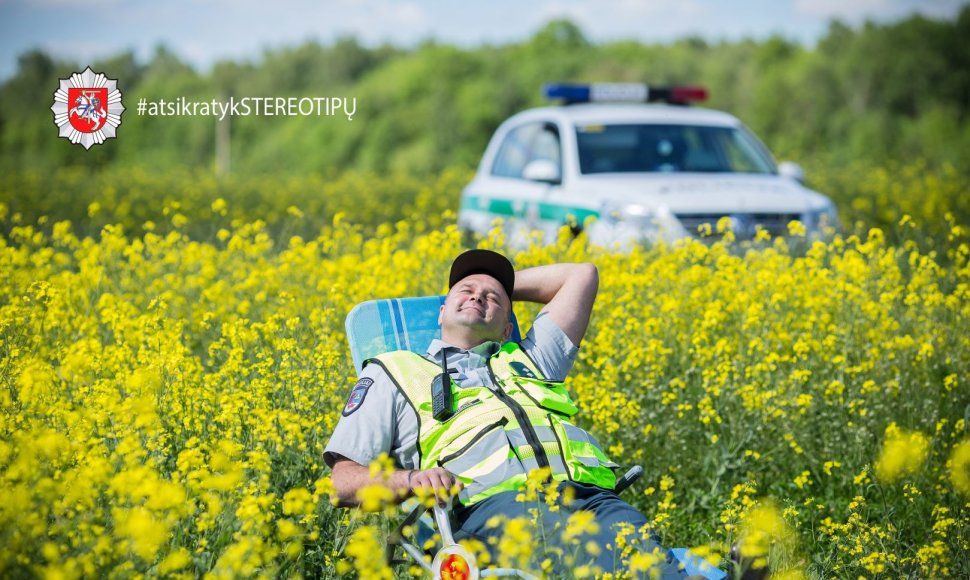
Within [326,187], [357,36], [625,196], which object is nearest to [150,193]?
[326,187]

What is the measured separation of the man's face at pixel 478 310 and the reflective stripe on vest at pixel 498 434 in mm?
200

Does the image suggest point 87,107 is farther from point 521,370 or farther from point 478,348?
point 521,370

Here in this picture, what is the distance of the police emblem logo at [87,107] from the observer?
7727mm

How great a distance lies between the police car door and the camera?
799 cm

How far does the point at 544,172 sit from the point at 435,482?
5.17 meters

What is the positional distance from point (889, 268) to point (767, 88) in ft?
73.7

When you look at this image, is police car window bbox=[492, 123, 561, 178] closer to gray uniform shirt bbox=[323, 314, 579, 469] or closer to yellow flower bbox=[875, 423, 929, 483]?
yellow flower bbox=[875, 423, 929, 483]

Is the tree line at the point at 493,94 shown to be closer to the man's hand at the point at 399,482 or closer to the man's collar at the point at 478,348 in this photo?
the man's collar at the point at 478,348

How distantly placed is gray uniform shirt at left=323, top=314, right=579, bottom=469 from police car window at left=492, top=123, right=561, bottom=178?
4890mm

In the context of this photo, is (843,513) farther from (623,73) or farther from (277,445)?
(623,73)

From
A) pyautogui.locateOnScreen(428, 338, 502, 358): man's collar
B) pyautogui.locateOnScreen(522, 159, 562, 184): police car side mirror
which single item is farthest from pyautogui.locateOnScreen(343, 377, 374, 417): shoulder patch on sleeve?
pyautogui.locateOnScreen(522, 159, 562, 184): police car side mirror

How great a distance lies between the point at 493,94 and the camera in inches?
1346

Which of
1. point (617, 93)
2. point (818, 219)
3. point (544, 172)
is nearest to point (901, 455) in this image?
point (818, 219)

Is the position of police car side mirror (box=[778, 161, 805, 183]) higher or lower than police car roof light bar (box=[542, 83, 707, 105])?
lower
